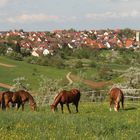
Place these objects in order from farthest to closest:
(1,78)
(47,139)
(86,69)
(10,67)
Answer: (86,69) → (10,67) → (1,78) → (47,139)

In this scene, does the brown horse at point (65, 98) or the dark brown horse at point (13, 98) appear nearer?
the brown horse at point (65, 98)

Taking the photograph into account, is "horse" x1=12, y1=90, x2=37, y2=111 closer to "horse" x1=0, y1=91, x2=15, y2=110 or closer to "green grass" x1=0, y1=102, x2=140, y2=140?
"horse" x1=0, y1=91, x2=15, y2=110

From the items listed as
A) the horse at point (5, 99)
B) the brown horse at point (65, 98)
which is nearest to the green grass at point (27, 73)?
the horse at point (5, 99)

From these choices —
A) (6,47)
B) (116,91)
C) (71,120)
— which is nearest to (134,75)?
(116,91)

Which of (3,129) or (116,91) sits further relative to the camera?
(116,91)

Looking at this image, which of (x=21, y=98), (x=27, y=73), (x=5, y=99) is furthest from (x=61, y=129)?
(x=27, y=73)

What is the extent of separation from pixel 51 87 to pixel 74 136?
155 feet

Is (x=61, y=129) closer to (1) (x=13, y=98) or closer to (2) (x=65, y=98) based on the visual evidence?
(2) (x=65, y=98)

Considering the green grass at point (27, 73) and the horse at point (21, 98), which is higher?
the horse at point (21, 98)

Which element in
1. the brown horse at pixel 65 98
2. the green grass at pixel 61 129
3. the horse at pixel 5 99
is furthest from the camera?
the horse at pixel 5 99

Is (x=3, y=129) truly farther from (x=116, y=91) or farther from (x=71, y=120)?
(x=116, y=91)

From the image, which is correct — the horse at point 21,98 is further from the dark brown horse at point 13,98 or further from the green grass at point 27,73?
the green grass at point 27,73

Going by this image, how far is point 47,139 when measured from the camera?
43.2 feet

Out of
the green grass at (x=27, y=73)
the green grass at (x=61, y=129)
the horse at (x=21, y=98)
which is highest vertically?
the green grass at (x=61, y=129)
